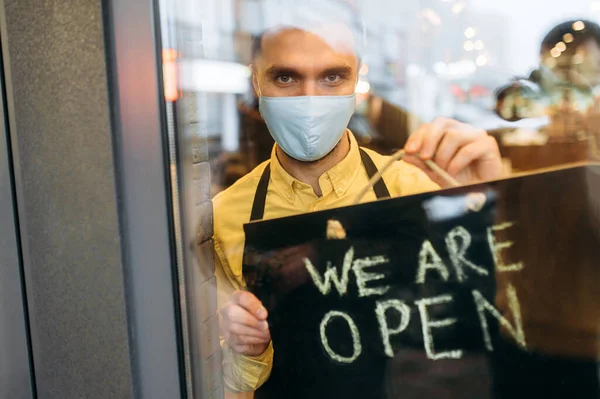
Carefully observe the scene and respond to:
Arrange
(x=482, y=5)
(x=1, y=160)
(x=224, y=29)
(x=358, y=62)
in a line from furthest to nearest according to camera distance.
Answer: (x=1, y=160), (x=224, y=29), (x=358, y=62), (x=482, y=5)

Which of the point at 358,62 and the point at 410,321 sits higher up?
the point at 358,62

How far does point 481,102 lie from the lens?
1479 mm

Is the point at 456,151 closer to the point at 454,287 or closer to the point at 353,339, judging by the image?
the point at 454,287

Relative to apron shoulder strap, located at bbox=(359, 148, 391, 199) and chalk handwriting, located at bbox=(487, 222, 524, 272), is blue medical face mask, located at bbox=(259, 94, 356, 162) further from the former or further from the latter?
chalk handwriting, located at bbox=(487, 222, 524, 272)

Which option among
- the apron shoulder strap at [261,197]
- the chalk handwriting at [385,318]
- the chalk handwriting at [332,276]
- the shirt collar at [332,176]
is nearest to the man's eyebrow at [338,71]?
the shirt collar at [332,176]

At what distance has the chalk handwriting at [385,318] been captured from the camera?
162cm

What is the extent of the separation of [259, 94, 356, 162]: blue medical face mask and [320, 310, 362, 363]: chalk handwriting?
1.38 feet

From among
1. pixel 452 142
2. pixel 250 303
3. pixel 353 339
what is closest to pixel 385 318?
pixel 353 339

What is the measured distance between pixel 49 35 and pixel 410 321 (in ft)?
4.09

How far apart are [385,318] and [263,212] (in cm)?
43

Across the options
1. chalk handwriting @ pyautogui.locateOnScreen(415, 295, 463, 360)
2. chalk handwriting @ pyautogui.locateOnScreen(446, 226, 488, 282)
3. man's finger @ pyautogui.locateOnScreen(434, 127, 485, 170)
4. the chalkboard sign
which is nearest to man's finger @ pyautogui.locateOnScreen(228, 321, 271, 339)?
the chalkboard sign

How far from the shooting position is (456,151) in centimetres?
158

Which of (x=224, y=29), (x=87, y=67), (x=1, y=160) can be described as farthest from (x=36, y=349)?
(x=224, y=29)

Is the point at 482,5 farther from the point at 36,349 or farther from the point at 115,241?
the point at 36,349
